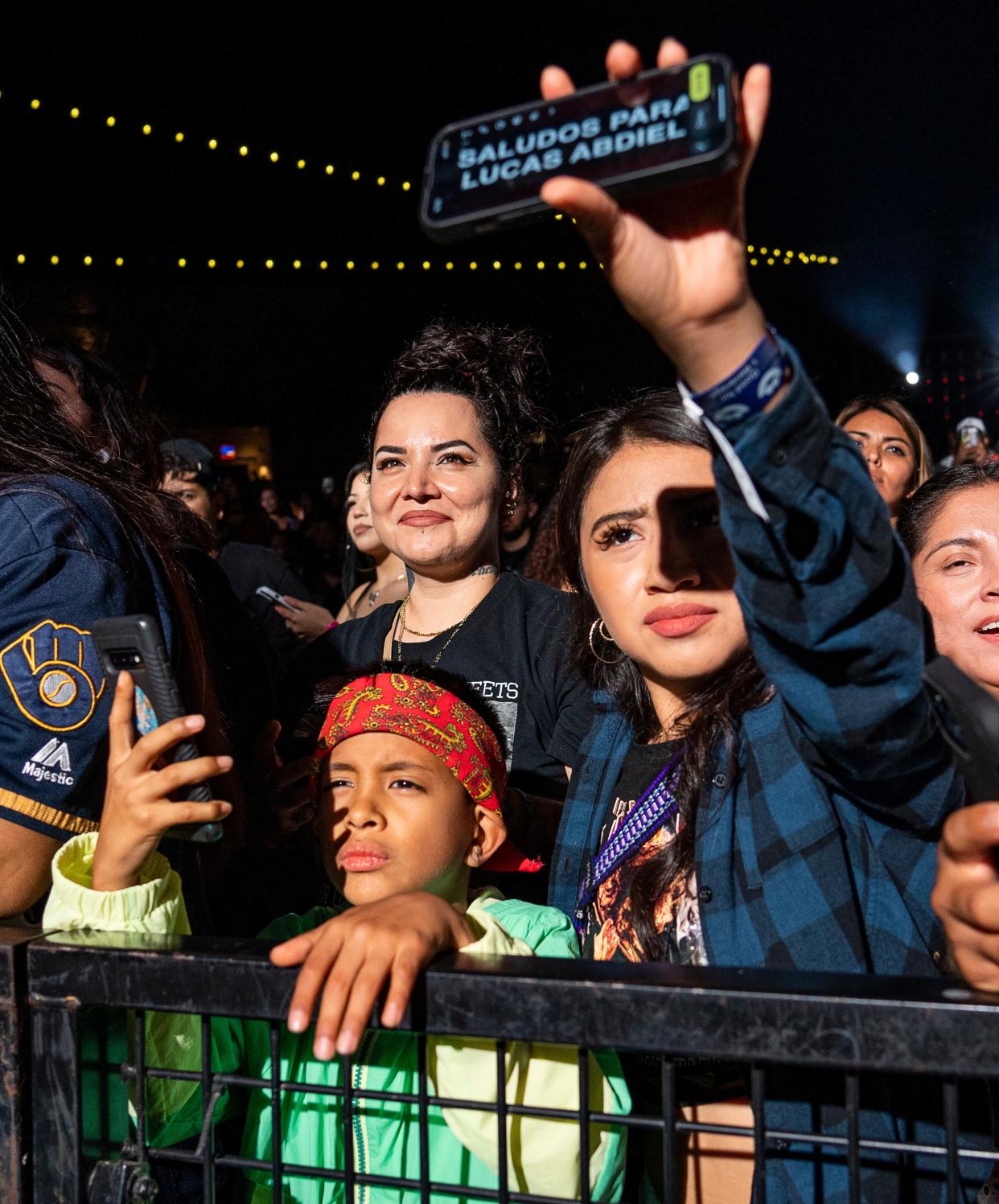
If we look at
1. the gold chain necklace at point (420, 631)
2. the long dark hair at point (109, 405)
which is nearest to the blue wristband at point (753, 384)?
the gold chain necklace at point (420, 631)

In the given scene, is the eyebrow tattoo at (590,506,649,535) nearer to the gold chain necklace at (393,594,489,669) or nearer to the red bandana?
the red bandana

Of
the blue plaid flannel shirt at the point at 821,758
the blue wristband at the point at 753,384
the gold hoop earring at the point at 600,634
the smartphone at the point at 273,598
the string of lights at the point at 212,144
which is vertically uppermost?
the string of lights at the point at 212,144

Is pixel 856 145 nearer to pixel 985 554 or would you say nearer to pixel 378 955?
pixel 985 554

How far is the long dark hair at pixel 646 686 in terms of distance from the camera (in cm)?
141

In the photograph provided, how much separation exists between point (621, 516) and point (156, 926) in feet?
2.82

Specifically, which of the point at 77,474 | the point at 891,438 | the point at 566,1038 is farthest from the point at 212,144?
the point at 566,1038

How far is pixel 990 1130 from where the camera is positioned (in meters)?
1.21

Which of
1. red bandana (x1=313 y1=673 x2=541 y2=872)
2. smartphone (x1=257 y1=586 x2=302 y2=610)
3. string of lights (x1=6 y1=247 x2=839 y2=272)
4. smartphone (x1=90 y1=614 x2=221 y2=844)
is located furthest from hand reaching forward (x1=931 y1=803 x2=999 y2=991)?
string of lights (x1=6 y1=247 x2=839 y2=272)

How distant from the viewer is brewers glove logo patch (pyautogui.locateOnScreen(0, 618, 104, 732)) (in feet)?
4.28

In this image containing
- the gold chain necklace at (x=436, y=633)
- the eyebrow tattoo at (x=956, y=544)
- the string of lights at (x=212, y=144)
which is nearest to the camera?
the eyebrow tattoo at (x=956, y=544)

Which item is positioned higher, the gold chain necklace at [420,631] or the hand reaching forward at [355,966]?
the gold chain necklace at [420,631]

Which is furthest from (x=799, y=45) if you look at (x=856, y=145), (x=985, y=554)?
(x=985, y=554)

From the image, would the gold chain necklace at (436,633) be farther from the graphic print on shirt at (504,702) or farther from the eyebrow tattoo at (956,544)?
the eyebrow tattoo at (956,544)

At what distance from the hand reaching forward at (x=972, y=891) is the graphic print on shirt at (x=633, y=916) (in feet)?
1.25
